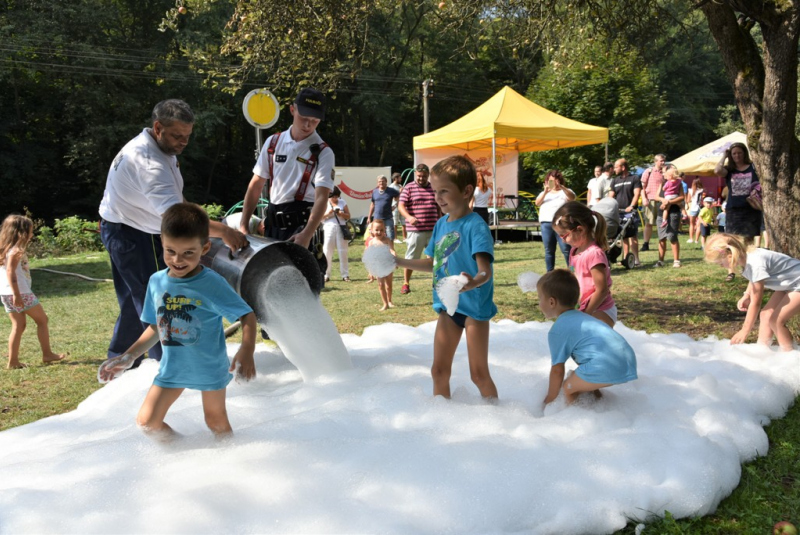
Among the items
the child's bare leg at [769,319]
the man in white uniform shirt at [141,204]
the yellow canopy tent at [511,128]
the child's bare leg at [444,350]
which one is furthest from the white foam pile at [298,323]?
the yellow canopy tent at [511,128]

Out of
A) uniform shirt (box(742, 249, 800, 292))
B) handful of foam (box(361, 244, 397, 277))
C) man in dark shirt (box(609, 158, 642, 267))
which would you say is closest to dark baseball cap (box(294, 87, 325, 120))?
handful of foam (box(361, 244, 397, 277))

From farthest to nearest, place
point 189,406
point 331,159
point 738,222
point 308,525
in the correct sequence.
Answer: point 738,222 → point 331,159 → point 189,406 → point 308,525

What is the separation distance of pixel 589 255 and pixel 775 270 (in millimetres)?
1588

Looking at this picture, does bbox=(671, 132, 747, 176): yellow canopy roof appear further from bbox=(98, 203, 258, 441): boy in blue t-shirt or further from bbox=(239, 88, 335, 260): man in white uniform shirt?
bbox=(98, 203, 258, 441): boy in blue t-shirt

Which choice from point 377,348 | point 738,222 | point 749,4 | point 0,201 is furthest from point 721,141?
point 0,201

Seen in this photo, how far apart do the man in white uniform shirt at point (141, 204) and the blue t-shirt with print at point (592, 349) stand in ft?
6.91

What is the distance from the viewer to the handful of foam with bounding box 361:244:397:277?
13.2 ft

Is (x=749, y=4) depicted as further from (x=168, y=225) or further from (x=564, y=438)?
(x=168, y=225)

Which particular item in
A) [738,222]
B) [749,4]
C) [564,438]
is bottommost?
[564,438]

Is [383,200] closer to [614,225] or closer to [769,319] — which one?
[614,225]

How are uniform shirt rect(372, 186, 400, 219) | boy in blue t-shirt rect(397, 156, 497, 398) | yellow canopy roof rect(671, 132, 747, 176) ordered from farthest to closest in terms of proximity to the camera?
yellow canopy roof rect(671, 132, 747, 176) < uniform shirt rect(372, 186, 400, 219) < boy in blue t-shirt rect(397, 156, 497, 398)

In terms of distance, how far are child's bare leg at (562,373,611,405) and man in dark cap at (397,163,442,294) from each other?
17.8 ft

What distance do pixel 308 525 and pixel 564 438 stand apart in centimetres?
149

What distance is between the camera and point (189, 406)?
161 inches
